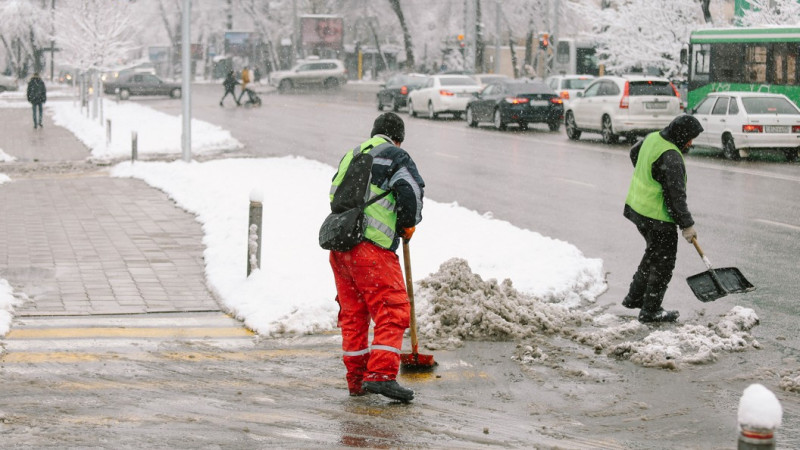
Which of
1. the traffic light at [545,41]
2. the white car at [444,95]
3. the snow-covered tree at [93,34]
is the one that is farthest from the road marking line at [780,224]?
the traffic light at [545,41]

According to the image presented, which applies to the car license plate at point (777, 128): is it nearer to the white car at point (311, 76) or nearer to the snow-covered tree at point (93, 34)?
the snow-covered tree at point (93, 34)

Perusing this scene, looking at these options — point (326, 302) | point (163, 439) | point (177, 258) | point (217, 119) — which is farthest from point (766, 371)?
point (217, 119)

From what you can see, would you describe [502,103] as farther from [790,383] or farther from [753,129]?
[790,383]

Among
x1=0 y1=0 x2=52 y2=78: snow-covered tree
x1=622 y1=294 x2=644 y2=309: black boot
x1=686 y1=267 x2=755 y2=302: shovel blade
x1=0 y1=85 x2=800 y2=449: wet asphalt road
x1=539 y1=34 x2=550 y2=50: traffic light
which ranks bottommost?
x1=0 y1=85 x2=800 y2=449: wet asphalt road

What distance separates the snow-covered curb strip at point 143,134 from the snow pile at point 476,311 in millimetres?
13953

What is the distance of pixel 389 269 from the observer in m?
6.05

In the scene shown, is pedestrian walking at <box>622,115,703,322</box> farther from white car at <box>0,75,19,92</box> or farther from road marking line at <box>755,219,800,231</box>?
white car at <box>0,75,19,92</box>

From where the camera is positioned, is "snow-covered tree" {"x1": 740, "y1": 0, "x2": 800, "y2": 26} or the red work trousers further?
"snow-covered tree" {"x1": 740, "y1": 0, "x2": 800, "y2": 26}

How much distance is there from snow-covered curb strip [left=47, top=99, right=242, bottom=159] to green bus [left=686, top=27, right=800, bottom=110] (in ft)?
41.1

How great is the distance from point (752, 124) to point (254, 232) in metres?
15.6

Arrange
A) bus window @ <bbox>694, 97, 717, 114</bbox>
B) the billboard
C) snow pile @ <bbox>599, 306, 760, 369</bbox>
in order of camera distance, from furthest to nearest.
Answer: the billboard → bus window @ <bbox>694, 97, 717, 114</bbox> → snow pile @ <bbox>599, 306, 760, 369</bbox>

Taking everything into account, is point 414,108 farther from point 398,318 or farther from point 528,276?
point 398,318

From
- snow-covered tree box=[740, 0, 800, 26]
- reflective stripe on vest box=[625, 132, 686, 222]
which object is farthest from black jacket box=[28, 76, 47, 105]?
reflective stripe on vest box=[625, 132, 686, 222]

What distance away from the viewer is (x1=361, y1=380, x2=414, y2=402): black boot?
5957 millimetres
